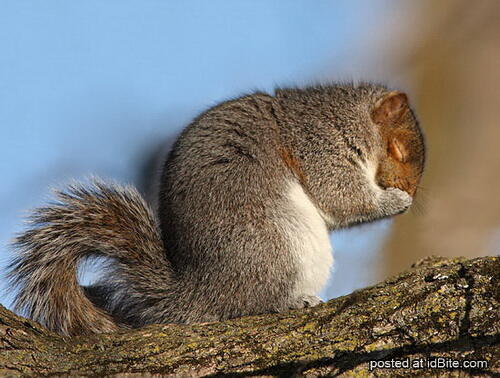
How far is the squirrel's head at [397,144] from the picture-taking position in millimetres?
3992

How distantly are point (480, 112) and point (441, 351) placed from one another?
400 centimetres

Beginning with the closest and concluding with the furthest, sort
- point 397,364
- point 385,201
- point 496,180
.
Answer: point 397,364, point 385,201, point 496,180

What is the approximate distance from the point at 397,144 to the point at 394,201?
0.36 metres

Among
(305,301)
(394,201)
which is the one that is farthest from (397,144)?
(305,301)

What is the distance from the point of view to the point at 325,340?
2.32 metres

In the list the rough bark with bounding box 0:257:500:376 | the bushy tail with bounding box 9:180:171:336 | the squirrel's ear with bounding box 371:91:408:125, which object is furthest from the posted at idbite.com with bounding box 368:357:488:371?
the squirrel's ear with bounding box 371:91:408:125

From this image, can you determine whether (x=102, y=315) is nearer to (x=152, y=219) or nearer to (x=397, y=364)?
(x=152, y=219)

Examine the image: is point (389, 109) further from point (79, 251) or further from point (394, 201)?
point (79, 251)

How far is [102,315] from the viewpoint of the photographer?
3.03 metres

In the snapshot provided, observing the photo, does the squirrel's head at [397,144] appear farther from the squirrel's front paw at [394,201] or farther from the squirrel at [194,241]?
the squirrel at [194,241]

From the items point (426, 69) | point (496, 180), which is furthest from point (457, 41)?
point (496, 180)

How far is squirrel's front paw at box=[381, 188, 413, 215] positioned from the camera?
3.87 meters

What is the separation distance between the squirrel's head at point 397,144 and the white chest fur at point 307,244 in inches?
30.0

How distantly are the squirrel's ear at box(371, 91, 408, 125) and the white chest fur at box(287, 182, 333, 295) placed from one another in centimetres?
88
